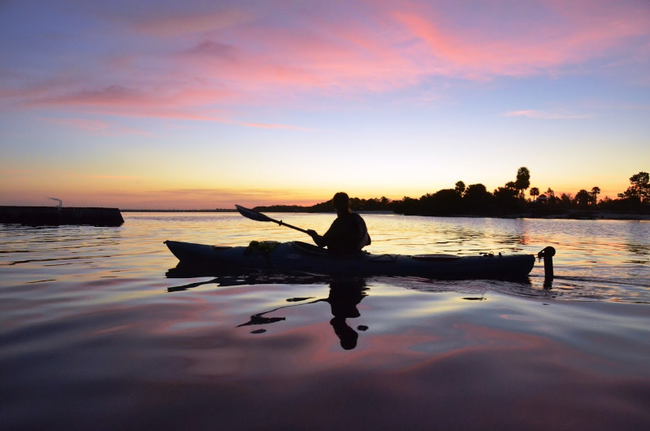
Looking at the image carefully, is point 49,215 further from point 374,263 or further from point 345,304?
point 345,304

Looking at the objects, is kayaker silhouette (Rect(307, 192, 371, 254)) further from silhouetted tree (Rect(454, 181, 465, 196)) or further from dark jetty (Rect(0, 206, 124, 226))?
silhouetted tree (Rect(454, 181, 465, 196))

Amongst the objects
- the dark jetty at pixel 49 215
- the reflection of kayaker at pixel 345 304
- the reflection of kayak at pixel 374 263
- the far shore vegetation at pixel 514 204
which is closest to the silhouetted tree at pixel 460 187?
the far shore vegetation at pixel 514 204

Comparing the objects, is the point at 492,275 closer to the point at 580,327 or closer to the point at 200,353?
the point at 580,327

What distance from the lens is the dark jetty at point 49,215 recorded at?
3178 centimetres

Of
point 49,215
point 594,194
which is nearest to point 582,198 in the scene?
point 594,194

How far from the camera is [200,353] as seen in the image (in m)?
3.79

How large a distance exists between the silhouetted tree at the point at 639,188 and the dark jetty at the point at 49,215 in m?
163

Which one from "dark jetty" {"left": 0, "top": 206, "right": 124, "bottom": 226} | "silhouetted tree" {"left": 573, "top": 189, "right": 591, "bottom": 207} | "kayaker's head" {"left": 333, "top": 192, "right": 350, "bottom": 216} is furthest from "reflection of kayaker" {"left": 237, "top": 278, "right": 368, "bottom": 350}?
"silhouetted tree" {"left": 573, "top": 189, "right": 591, "bottom": 207}

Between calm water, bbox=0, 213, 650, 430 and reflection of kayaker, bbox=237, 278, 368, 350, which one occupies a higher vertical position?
calm water, bbox=0, 213, 650, 430

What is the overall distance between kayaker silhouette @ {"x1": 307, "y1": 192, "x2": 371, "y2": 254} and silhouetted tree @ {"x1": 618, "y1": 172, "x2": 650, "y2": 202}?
544 ft

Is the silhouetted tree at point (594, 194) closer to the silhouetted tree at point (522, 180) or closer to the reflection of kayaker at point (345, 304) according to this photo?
the silhouetted tree at point (522, 180)

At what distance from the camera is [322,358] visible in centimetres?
366

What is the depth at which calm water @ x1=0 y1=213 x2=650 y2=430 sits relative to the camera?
2648mm

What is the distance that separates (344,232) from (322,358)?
4.96 meters
